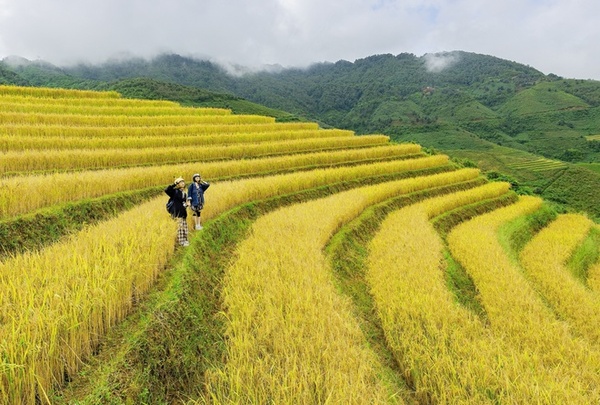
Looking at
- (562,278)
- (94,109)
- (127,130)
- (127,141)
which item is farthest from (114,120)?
(562,278)

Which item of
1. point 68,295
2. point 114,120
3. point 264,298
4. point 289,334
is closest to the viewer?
point 68,295

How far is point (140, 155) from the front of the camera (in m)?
13.7

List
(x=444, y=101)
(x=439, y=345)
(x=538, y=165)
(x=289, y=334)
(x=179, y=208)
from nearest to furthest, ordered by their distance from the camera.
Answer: (x=289, y=334)
(x=439, y=345)
(x=179, y=208)
(x=538, y=165)
(x=444, y=101)

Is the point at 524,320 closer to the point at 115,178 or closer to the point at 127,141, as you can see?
the point at 115,178

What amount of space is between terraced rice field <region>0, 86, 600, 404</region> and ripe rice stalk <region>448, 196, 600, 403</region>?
0.04 meters

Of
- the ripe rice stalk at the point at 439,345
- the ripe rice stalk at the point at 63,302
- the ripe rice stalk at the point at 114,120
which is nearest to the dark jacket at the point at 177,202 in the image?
the ripe rice stalk at the point at 63,302

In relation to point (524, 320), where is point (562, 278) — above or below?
below

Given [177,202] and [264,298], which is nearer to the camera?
[264,298]

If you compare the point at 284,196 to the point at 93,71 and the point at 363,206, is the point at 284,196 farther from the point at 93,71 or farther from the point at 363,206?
the point at 93,71

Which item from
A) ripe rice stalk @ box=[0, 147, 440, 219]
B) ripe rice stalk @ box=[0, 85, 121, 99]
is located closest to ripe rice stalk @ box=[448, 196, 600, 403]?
ripe rice stalk @ box=[0, 147, 440, 219]

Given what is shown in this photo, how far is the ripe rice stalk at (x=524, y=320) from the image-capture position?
4.26 m

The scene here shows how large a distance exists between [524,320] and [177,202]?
6552 millimetres

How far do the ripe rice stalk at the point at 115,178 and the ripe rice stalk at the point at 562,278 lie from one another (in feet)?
24.8

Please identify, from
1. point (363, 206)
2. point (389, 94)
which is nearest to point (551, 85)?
point (389, 94)
